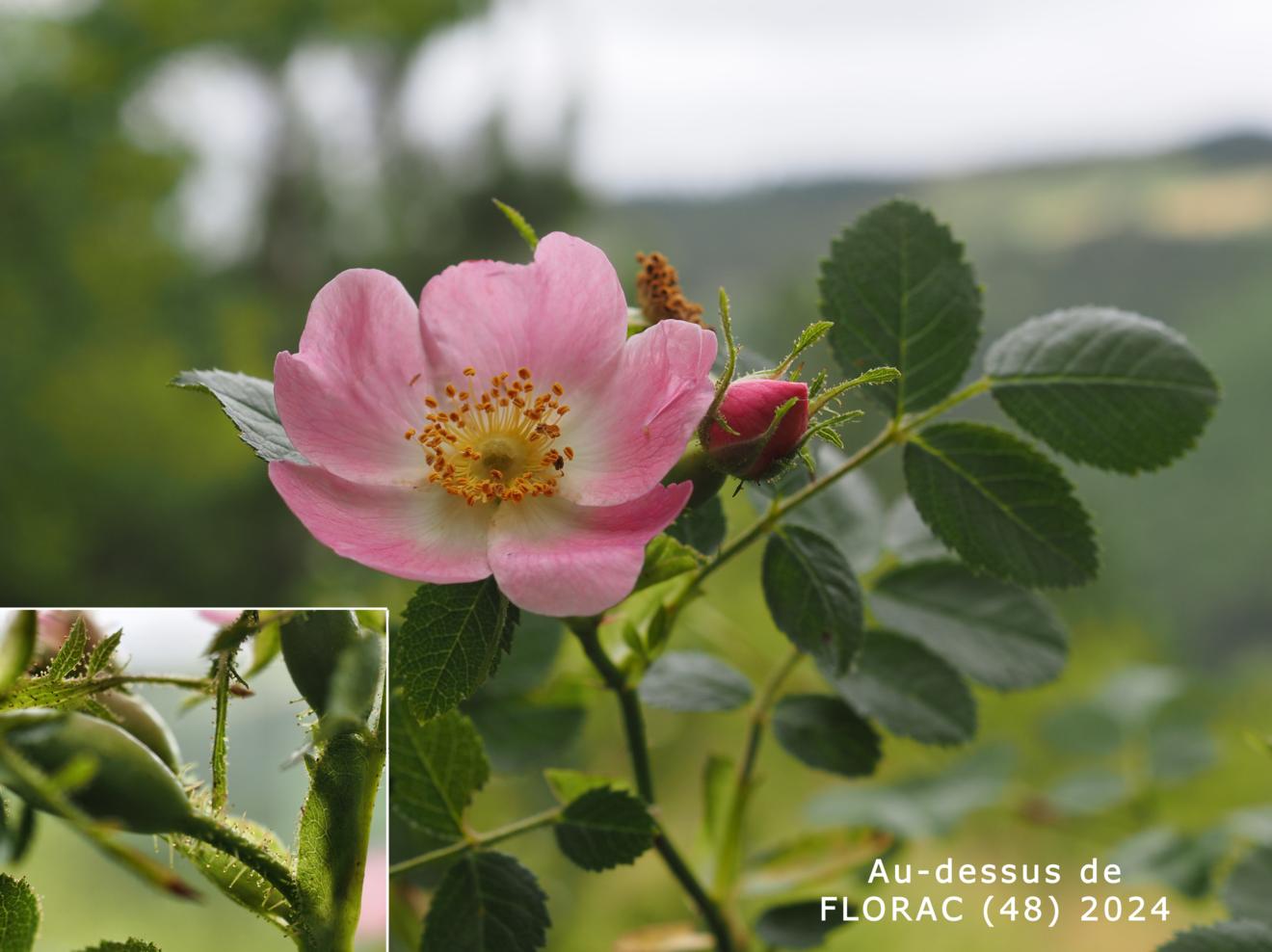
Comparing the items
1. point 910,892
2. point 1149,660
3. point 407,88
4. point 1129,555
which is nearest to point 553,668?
point 910,892

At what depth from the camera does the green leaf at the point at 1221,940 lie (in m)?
0.23

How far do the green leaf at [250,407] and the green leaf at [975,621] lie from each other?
16 cm

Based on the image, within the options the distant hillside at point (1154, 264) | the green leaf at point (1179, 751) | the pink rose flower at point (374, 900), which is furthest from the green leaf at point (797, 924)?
the distant hillside at point (1154, 264)

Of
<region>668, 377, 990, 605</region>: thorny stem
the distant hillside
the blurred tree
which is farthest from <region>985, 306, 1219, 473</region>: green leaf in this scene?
the blurred tree

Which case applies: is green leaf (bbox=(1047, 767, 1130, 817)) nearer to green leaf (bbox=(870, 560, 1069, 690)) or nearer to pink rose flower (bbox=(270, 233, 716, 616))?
green leaf (bbox=(870, 560, 1069, 690))

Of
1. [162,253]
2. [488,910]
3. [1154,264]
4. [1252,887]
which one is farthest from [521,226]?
[162,253]

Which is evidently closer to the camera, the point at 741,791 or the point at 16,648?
the point at 16,648

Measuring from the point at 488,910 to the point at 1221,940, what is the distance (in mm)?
142

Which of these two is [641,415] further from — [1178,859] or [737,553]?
[1178,859]

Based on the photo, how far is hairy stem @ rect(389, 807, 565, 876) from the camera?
0.72ft

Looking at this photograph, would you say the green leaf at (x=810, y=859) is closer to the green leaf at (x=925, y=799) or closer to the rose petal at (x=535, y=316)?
the green leaf at (x=925, y=799)

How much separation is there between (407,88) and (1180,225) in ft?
6.97

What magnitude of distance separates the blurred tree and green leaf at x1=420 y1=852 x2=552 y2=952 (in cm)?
227

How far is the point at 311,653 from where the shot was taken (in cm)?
18
